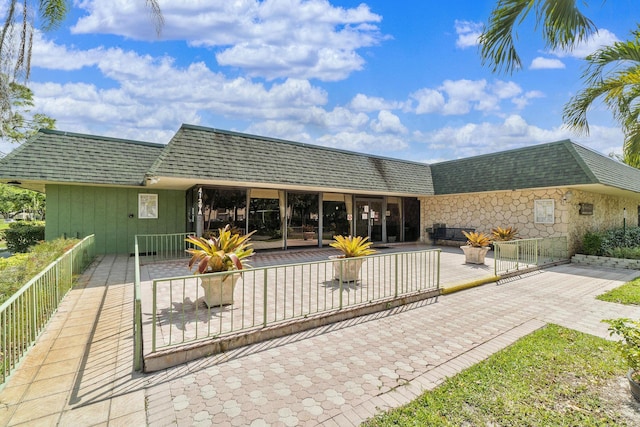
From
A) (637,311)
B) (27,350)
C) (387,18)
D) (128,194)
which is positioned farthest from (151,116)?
(637,311)

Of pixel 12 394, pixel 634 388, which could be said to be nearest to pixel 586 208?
pixel 634 388

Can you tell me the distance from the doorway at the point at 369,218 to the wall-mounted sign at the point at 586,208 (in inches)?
321

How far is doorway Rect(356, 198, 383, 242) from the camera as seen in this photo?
14680 millimetres

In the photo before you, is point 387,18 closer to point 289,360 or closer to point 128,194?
point 289,360

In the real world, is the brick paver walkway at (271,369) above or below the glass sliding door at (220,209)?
below

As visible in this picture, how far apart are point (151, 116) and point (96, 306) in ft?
43.2

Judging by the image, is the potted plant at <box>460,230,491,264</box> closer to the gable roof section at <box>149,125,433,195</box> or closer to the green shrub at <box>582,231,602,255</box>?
the gable roof section at <box>149,125,433,195</box>

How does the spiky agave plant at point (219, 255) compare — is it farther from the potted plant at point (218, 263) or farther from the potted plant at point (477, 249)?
the potted plant at point (477, 249)

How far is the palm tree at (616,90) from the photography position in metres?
6.16

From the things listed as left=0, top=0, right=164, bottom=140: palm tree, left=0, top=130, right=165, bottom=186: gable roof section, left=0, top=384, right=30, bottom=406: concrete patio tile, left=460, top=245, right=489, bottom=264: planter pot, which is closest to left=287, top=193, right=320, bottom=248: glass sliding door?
left=0, top=130, right=165, bottom=186: gable roof section

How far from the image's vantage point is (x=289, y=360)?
371 cm

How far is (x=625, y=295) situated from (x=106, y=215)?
15.8 metres

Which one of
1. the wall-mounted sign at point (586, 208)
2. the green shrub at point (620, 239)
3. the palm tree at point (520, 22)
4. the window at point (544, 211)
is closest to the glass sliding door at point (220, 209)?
the palm tree at point (520, 22)

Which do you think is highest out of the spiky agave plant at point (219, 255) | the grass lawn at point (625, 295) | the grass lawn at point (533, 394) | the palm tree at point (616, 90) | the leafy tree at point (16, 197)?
the palm tree at point (616, 90)
